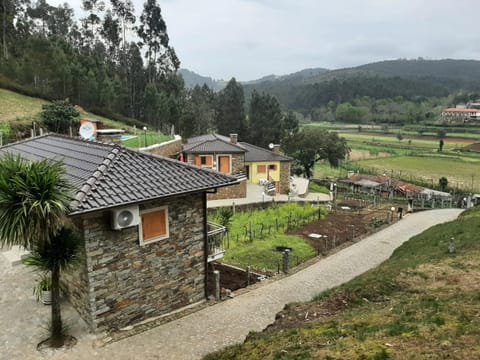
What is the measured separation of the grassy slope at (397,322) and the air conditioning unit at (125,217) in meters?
2.86

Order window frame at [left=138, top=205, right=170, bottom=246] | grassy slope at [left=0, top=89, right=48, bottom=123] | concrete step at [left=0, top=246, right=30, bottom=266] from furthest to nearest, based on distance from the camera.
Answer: grassy slope at [left=0, top=89, right=48, bottom=123] < concrete step at [left=0, top=246, right=30, bottom=266] < window frame at [left=138, top=205, right=170, bottom=246]

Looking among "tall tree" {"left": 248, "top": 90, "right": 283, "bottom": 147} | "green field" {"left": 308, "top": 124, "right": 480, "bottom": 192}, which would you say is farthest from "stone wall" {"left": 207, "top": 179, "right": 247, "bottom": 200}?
"tall tree" {"left": 248, "top": 90, "right": 283, "bottom": 147}

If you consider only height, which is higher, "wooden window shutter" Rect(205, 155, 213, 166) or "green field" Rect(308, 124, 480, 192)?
"wooden window shutter" Rect(205, 155, 213, 166)

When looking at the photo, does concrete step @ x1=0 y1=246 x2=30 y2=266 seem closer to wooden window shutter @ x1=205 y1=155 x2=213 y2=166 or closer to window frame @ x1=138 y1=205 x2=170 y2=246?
window frame @ x1=138 y1=205 x2=170 y2=246

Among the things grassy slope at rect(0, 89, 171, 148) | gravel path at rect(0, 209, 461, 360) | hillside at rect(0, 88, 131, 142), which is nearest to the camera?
gravel path at rect(0, 209, 461, 360)

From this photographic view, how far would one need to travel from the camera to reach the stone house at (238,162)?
2673cm

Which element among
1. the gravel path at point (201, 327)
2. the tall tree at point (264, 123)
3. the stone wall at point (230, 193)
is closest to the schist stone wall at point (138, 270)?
the gravel path at point (201, 327)

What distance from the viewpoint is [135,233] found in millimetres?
8031

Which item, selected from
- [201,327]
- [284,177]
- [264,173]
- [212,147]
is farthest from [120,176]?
[284,177]

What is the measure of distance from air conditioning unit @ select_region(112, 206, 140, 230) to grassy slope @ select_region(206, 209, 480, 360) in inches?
113

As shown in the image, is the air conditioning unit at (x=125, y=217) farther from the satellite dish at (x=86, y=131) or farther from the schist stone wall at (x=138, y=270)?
the satellite dish at (x=86, y=131)

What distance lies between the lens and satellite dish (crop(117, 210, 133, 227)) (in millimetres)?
7375

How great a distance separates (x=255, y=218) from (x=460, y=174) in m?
36.2

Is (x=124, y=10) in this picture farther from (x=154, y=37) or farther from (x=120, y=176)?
(x=120, y=176)
